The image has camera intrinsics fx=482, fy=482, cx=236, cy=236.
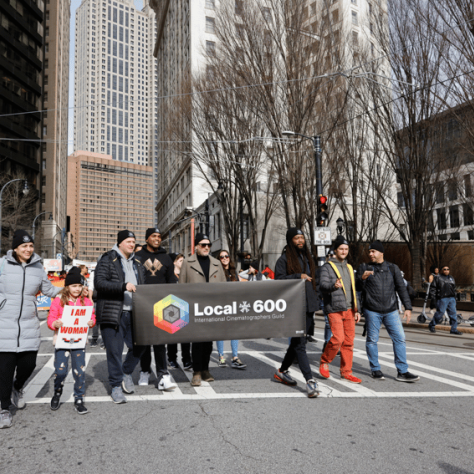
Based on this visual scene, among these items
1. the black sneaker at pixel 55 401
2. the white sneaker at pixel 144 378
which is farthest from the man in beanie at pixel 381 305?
the black sneaker at pixel 55 401

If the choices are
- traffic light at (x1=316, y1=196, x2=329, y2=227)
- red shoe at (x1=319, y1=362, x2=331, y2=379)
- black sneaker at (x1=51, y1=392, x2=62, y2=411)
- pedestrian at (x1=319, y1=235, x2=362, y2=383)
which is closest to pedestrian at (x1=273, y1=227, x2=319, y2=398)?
pedestrian at (x1=319, y1=235, x2=362, y2=383)

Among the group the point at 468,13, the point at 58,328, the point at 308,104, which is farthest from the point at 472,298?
the point at 58,328

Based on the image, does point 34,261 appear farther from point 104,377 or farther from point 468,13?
point 468,13

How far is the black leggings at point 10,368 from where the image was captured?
5016mm

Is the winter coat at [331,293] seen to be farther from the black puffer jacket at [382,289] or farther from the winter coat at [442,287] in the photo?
the winter coat at [442,287]

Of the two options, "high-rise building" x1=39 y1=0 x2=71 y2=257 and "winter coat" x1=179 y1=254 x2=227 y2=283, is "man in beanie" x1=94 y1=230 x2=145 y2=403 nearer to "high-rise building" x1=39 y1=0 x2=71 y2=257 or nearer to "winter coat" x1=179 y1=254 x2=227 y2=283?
"winter coat" x1=179 y1=254 x2=227 y2=283

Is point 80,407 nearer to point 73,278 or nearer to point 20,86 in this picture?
point 73,278

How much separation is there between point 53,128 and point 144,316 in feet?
286

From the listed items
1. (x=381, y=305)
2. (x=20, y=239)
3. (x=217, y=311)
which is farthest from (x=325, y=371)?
(x=20, y=239)

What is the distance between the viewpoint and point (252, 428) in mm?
4754

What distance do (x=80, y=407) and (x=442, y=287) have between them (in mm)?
11694

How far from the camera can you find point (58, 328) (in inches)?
216

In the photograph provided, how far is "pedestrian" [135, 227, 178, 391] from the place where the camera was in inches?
252

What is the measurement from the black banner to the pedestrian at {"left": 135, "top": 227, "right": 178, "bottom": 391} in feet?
0.84
